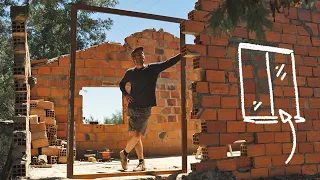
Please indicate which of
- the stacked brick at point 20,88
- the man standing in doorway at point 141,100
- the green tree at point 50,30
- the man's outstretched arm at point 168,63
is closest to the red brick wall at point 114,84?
the stacked brick at point 20,88

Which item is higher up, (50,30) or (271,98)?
(50,30)

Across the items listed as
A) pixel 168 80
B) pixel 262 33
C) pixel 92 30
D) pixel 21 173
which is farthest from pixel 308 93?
pixel 92 30

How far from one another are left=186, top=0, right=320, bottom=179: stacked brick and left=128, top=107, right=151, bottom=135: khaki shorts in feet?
3.07

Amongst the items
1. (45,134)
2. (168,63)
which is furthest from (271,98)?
(45,134)

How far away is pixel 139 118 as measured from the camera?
4.46 m

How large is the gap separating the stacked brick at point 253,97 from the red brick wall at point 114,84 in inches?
152

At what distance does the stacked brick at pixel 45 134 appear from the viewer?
5.91 m

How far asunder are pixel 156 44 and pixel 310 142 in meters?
4.64

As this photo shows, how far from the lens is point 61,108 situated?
7.05 m

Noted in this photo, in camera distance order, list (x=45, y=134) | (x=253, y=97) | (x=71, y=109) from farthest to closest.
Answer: (x=45, y=134) → (x=253, y=97) → (x=71, y=109)

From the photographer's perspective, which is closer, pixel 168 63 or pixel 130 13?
pixel 130 13

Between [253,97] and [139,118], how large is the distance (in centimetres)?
145

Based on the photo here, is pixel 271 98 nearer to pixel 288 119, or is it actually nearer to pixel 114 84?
pixel 288 119

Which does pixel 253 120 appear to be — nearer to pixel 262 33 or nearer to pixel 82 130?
pixel 262 33
